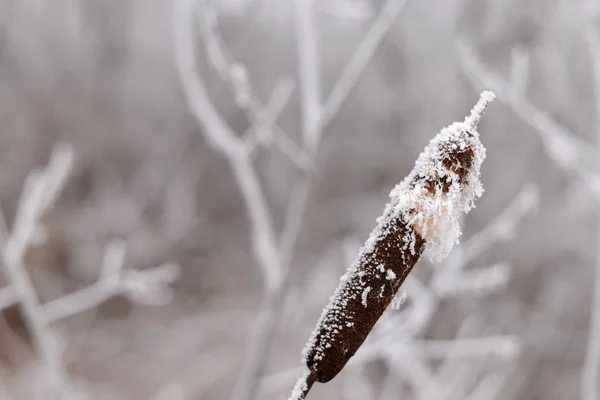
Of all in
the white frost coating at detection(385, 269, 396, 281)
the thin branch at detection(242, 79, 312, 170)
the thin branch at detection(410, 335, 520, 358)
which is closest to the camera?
the white frost coating at detection(385, 269, 396, 281)

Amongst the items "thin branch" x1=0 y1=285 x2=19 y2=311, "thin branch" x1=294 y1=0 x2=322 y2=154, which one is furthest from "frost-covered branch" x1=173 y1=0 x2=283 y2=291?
"thin branch" x1=0 y1=285 x2=19 y2=311

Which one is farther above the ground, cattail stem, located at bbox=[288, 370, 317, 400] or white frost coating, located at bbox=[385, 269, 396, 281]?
white frost coating, located at bbox=[385, 269, 396, 281]

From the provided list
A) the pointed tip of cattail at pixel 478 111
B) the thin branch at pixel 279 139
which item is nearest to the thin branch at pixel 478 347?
the thin branch at pixel 279 139

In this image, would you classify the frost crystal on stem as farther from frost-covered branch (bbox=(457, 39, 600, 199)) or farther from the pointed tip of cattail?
frost-covered branch (bbox=(457, 39, 600, 199))

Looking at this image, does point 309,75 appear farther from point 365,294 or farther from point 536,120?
point 365,294

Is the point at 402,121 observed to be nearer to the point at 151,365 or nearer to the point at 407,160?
the point at 407,160

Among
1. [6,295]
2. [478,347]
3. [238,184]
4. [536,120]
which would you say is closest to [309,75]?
[536,120]

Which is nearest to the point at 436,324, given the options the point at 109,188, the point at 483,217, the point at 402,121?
the point at 483,217
